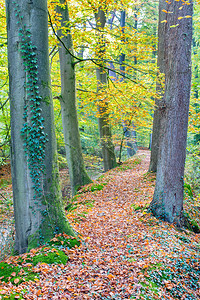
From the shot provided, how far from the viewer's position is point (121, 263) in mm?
3762

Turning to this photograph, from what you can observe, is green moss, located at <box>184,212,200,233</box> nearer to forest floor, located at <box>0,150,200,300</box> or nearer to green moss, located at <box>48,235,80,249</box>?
forest floor, located at <box>0,150,200,300</box>

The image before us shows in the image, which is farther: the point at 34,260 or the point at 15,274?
the point at 34,260

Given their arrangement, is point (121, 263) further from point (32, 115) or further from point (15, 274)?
point (32, 115)

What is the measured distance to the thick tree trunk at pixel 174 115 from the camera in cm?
506

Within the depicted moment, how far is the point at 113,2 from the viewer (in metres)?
8.76

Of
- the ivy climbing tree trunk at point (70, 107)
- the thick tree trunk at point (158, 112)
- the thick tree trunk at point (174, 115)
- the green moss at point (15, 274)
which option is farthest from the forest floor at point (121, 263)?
the thick tree trunk at point (158, 112)

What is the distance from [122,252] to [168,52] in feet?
15.5

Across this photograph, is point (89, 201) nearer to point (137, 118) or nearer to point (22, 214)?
point (22, 214)

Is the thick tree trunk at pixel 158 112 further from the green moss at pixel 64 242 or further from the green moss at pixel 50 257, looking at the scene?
the green moss at pixel 50 257

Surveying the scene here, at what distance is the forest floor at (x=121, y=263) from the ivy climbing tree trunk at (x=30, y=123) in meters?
0.63

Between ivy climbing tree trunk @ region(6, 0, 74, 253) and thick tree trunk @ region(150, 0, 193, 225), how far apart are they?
2982 mm

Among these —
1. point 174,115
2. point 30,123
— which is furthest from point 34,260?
point 174,115

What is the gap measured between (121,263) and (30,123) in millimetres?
2952

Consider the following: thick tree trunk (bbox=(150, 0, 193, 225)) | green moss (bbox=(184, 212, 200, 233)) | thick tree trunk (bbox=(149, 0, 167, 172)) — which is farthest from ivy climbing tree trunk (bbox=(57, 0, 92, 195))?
green moss (bbox=(184, 212, 200, 233))
